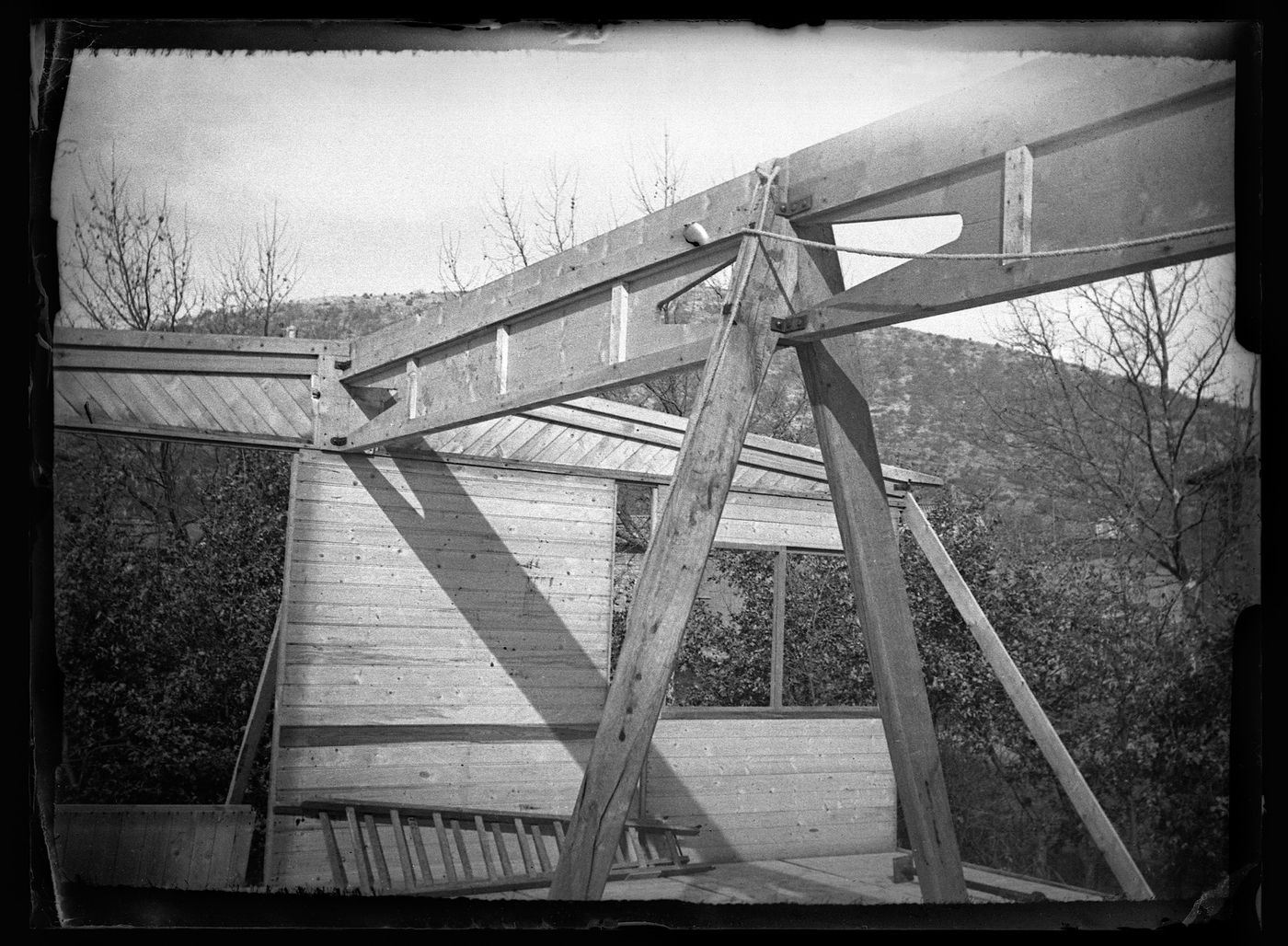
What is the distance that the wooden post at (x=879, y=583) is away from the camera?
4.20 m

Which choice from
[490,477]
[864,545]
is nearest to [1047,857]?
[490,477]

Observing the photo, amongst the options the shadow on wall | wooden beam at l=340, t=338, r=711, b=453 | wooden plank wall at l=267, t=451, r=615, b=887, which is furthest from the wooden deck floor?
wooden beam at l=340, t=338, r=711, b=453

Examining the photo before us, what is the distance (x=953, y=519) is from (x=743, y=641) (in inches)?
136

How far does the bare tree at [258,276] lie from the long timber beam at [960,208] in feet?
40.0

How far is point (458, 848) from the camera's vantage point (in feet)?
24.6

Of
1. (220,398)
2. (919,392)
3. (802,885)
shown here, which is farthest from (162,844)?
(919,392)

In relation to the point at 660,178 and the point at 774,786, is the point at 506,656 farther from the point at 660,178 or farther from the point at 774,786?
the point at 660,178

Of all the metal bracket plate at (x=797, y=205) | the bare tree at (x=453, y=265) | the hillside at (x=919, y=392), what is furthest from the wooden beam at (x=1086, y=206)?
the hillside at (x=919, y=392)

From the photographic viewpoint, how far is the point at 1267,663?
3020mm

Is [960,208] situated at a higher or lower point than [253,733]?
higher

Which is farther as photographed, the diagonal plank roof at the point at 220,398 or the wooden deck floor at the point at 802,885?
the wooden deck floor at the point at 802,885

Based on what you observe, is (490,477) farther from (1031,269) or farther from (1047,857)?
(1047,857)

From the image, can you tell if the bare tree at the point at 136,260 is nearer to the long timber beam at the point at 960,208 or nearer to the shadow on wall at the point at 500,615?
the shadow on wall at the point at 500,615

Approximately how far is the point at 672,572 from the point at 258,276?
14.6 metres
